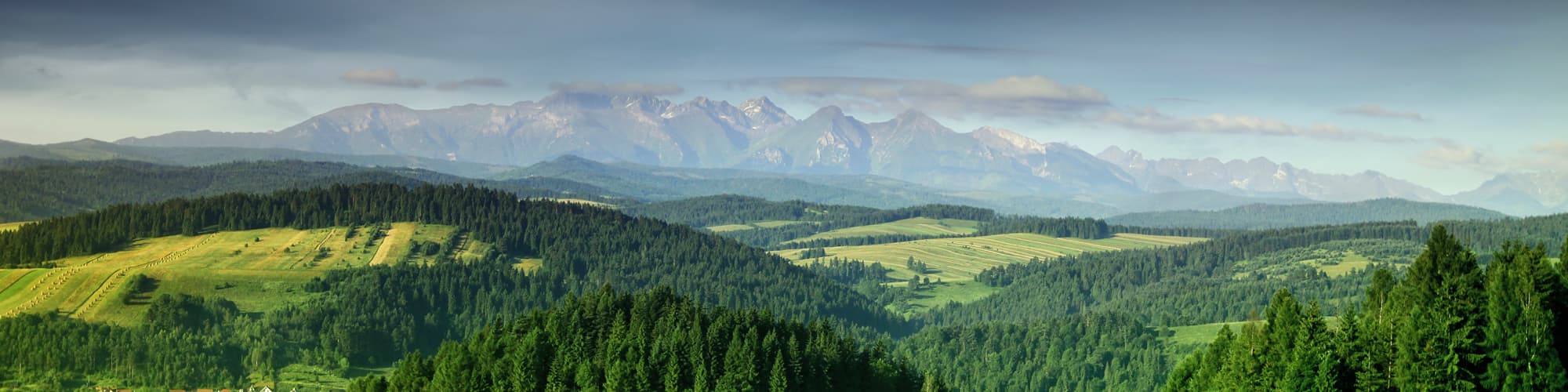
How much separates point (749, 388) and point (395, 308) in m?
127

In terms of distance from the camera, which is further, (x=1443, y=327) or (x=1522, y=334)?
(x=1443, y=327)

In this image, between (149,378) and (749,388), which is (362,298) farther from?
(749,388)

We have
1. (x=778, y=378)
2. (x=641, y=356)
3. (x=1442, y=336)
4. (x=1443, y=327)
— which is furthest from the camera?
(x=778, y=378)

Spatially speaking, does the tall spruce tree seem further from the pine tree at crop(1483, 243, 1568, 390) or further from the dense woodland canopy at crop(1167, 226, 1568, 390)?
the pine tree at crop(1483, 243, 1568, 390)

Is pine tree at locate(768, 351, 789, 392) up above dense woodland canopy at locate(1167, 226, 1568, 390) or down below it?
below

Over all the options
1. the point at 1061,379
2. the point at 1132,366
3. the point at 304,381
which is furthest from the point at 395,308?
the point at 1132,366

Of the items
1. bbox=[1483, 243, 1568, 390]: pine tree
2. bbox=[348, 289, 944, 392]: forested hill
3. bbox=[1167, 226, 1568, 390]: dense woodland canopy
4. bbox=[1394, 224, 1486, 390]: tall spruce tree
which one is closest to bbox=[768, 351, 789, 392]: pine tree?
bbox=[348, 289, 944, 392]: forested hill

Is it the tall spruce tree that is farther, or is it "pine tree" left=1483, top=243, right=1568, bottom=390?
the tall spruce tree

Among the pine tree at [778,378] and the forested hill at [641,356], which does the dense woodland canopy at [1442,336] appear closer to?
the pine tree at [778,378]

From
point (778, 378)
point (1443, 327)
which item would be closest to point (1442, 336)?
point (1443, 327)

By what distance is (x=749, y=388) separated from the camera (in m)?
90.1

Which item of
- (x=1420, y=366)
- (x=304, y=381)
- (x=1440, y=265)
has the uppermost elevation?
(x=1440, y=265)

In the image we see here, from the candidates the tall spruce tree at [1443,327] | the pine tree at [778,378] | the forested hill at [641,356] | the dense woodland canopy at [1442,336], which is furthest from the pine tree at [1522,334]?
the pine tree at [778,378]

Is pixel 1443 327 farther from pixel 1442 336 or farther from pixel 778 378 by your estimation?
pixel 778 378
